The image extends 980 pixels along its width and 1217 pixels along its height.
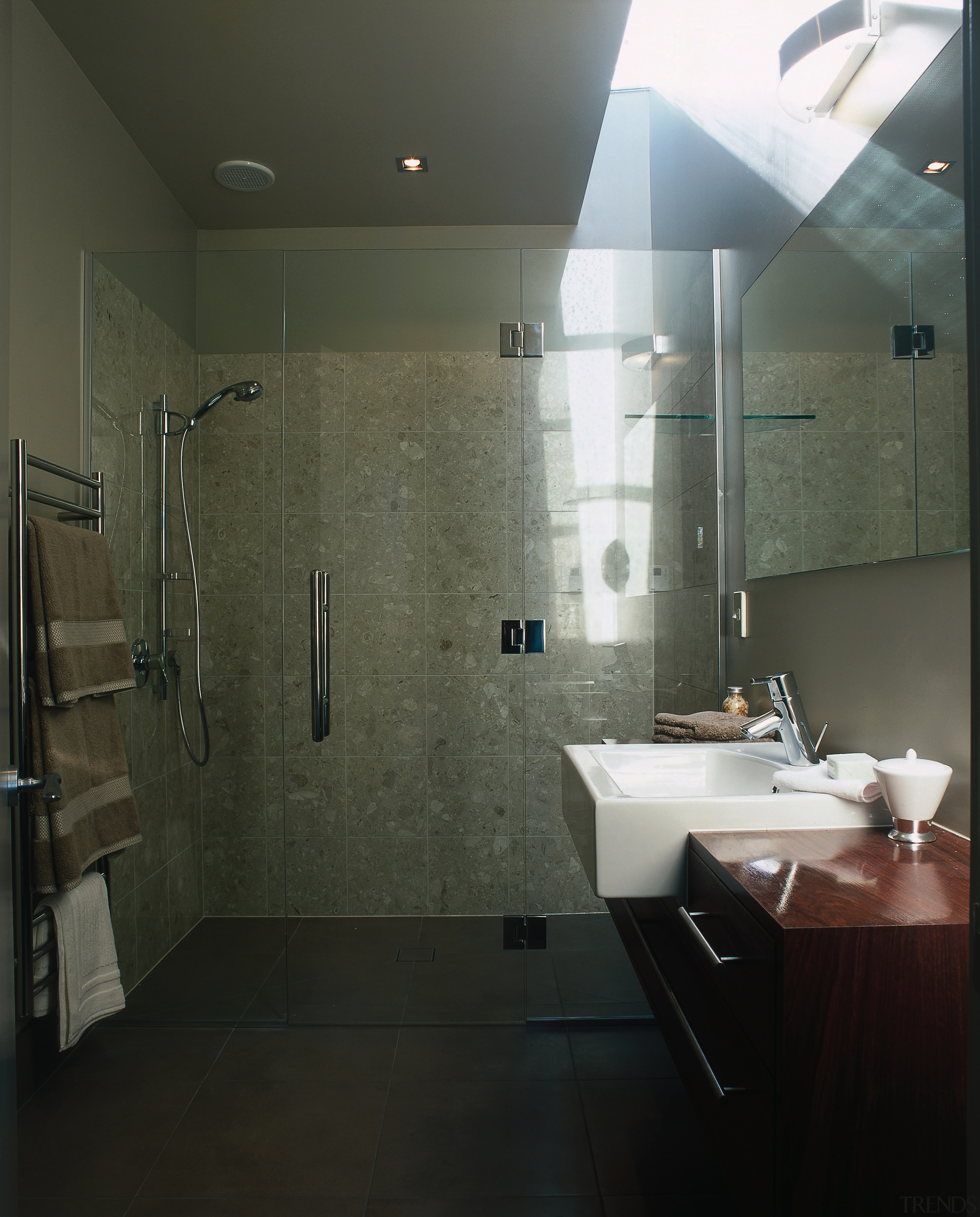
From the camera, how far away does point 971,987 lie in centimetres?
54

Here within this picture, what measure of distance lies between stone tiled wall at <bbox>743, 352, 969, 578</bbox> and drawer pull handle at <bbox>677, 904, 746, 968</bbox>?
722 mm

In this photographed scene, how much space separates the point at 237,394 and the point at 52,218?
67 centimetres

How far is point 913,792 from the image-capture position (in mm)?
1250

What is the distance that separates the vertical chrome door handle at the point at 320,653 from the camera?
2369mm

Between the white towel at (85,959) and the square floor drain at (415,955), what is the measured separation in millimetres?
758

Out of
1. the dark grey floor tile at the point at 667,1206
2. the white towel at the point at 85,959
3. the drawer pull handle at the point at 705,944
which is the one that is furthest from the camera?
the white towel at the point at 85,959

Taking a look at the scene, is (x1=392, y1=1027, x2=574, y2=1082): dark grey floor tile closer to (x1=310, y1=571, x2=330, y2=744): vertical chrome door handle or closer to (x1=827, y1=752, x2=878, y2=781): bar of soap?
(x1=310, y1=571, x2=330, y2=744): vertical chrome door handle

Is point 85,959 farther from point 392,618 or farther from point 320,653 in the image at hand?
point 392,618

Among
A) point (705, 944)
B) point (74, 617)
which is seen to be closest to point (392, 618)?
point (74, 617)

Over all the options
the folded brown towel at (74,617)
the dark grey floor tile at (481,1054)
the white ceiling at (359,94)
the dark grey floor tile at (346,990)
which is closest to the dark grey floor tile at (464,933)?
the dark grey floor tile at (346,990)

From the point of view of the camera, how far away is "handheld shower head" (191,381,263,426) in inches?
92.2

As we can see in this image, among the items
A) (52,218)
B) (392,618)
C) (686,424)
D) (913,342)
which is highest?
(52,218)

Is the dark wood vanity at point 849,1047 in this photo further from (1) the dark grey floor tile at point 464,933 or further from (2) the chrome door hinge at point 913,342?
(1) the dark grey floor tile at point 464,933

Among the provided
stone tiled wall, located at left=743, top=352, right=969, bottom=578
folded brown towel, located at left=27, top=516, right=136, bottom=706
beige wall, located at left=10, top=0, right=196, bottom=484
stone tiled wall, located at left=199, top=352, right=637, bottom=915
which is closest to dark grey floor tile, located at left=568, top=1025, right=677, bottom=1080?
stone tiled wall, located at left=199, top=352, right=637, bottom=915
